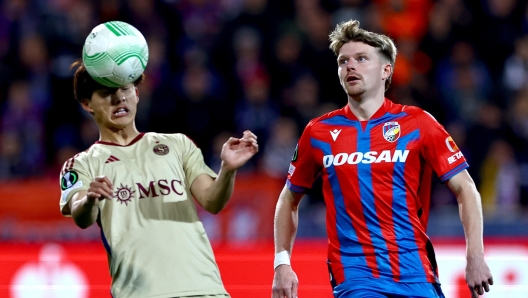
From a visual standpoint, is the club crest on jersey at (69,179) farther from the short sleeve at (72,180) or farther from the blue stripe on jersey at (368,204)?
the blue stripe on jersey at (368,204)

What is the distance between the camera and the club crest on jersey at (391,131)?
16.7 ft

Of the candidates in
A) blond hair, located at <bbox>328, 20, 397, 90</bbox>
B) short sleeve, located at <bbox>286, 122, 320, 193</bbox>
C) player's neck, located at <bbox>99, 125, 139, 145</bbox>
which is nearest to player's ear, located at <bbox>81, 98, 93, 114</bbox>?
player's neck, located at <bbox>99, 125, 139, 145</bbox>

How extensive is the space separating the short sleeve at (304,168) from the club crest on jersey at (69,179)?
1280mm

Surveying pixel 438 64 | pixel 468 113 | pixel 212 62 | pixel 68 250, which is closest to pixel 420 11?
pixel 438 64

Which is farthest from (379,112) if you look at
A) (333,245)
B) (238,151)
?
(238,151)

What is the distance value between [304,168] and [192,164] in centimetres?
70

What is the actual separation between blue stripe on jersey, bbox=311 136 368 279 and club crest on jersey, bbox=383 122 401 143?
35 cm

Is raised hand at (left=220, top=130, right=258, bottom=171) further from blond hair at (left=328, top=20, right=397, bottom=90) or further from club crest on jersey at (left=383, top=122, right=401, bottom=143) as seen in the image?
blond hair at (left=328, top=20, right=397, bottom=90)

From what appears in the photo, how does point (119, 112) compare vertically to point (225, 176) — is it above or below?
above

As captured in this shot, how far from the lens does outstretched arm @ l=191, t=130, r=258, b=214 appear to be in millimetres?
4699

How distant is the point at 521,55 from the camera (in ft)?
36.6

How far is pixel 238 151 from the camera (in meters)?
4.72

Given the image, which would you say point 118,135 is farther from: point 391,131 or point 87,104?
point 391,131

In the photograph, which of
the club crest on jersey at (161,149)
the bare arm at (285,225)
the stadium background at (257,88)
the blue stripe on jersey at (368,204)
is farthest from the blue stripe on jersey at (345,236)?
the stadium background at (257,88)
